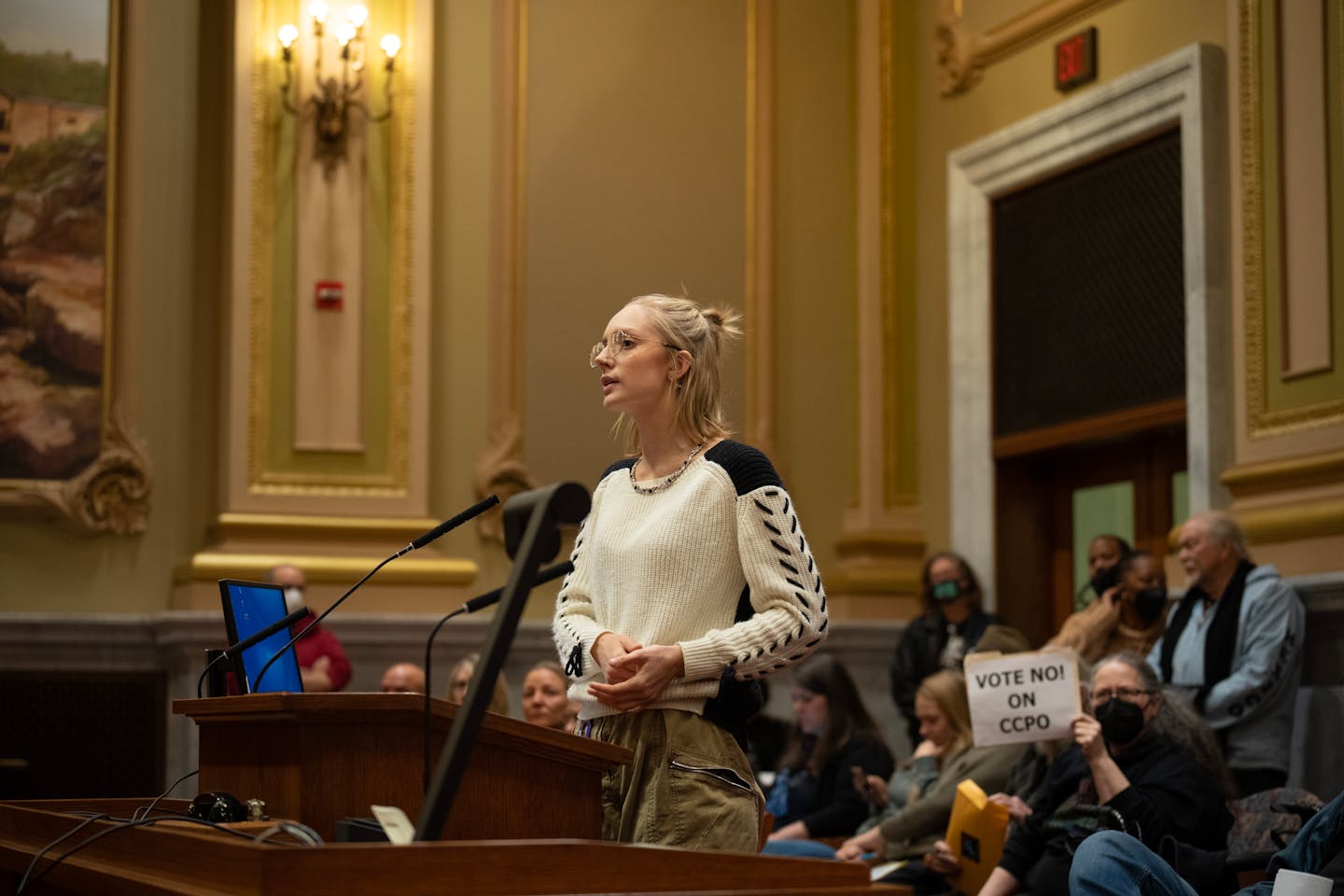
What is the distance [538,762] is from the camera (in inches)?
102

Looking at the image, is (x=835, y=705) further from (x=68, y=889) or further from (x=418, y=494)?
(x=68, y=889)

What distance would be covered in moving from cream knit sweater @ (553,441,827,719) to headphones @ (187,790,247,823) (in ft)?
2.13

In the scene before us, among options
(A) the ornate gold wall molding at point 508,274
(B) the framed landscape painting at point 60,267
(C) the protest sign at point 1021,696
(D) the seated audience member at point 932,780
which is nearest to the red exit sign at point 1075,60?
(A) the ornate gold wall molding at point 508,274

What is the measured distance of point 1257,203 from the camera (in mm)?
7297

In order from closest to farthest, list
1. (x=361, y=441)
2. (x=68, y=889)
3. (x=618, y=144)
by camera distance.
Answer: (x=68, y=889) → (x=361, y=441) → (x=618, y=144)

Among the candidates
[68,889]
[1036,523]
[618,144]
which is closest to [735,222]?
[618,144]

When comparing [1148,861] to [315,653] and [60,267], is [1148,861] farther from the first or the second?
[60,267]

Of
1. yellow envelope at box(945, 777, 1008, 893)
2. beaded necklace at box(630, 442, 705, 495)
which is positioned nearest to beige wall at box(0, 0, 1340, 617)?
yellow envelope at box(945, 777, 1008, 893)

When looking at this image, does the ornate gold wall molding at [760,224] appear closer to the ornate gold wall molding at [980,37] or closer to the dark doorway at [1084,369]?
the ornate gold wall molding at [980,37]

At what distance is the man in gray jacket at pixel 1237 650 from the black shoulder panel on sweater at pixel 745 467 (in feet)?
12.1

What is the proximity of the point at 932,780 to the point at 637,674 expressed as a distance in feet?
12.9

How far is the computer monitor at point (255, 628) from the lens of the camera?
131 inches

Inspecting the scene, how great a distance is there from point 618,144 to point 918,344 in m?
1.96

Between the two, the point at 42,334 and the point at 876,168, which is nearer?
the point at 42,334
